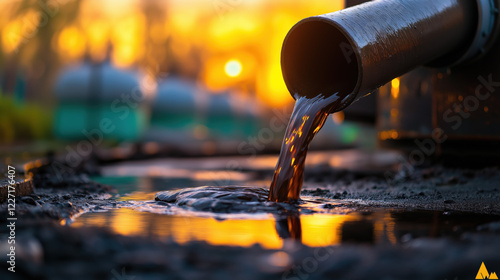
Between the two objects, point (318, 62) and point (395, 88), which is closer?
point (318, 62)

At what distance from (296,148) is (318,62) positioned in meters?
0.87

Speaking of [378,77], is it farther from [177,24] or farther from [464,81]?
[177,24]

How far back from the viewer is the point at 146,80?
25578 millimetres

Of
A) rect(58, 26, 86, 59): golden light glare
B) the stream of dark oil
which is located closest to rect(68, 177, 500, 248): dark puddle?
the stream of dark oil

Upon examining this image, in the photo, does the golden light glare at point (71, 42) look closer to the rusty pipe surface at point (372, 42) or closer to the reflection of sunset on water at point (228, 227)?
the rusty pipe surface at point (372, 42)

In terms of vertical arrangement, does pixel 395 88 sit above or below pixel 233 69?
below

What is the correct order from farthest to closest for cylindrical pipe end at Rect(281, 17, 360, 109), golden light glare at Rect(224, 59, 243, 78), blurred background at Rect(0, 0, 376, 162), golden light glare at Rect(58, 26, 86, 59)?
golden light glare at Rect(58, 26, 86, 59)
golden light glare at Rect(224, 59, 243, 78)
blurred background at Rect(0, 0, 376, 162)
cylindrical pipe end at Rect(281, 17, 360, 109)

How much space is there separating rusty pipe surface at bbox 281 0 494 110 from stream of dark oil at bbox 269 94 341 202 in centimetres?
15

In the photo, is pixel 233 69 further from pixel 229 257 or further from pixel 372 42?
pixel 229 257

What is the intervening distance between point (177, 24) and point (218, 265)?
146 feet

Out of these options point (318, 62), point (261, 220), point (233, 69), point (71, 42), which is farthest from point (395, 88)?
point (71, 42)

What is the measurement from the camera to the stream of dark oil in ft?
15.9

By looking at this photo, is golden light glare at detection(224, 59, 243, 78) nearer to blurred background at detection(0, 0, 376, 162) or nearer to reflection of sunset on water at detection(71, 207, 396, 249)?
blurred background at detection(0, 0, 376, 162)

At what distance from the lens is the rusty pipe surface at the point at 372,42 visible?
15.6 feet
